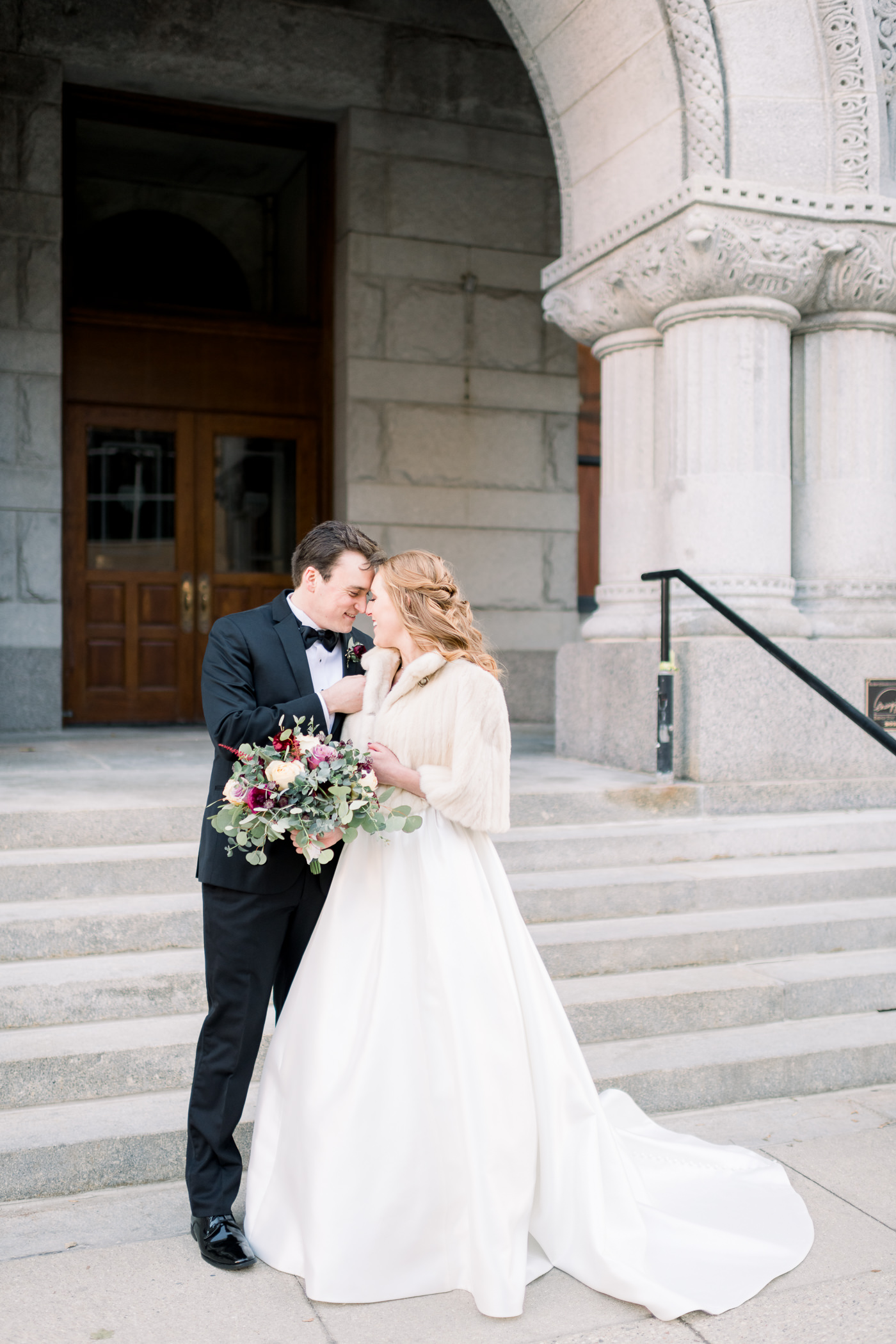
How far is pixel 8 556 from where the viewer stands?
9117 mm

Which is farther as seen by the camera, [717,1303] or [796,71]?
[796,71]

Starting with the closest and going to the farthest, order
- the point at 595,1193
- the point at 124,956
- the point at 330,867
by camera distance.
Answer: the point at 595,1193, the point at 330,867, the point at 124,956

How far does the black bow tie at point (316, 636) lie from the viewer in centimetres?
343

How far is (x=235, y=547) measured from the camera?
10.3 metres

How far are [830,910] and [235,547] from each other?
636 cm

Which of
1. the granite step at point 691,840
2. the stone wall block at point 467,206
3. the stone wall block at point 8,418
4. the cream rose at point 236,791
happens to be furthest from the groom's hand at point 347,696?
the stone wall block at point 467,206

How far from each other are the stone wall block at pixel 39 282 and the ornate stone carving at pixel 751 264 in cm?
443

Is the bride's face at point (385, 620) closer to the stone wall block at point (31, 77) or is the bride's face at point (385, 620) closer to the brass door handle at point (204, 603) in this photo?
the brass door handle at point (204, 603)

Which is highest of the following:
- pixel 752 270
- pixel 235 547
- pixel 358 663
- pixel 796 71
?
pixel 796 71

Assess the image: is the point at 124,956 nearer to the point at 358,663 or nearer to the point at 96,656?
the point at 358,663

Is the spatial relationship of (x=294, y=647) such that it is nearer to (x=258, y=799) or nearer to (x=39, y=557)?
(x=258, y=799)

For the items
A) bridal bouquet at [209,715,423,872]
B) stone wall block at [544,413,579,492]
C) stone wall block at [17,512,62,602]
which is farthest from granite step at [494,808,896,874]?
stone wall block at [17,512,62,602]

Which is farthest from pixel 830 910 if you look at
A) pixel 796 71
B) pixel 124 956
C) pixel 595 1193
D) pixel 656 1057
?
pixel 796 71

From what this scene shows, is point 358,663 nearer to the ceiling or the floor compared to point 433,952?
nearer to the ceiling
